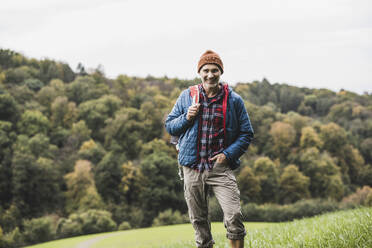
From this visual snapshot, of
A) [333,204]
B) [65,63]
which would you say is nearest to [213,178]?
[333,204]

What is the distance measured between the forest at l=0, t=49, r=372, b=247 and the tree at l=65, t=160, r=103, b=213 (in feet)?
0.46

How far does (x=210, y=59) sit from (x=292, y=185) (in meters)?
45.4

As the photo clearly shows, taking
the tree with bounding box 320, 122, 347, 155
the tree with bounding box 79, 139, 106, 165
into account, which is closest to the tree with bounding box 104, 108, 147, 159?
the tree with bounding box 79, 139, 106, 165

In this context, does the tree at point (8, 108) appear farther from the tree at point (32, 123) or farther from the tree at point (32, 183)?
the tree at point (32, 183)

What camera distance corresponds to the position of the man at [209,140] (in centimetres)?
297

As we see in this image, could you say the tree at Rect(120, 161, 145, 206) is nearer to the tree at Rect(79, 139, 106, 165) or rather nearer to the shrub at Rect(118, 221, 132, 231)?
the tree at Rect(79, 139, 106, 165)

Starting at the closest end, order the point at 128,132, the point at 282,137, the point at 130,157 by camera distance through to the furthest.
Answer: the point at 282,137 → the point at 130,157 → the point at 128,132

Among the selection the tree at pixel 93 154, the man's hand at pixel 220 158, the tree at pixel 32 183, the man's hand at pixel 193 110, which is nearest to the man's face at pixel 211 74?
the man's hand at pixel 193 110

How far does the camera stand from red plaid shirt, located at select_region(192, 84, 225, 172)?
3004mm

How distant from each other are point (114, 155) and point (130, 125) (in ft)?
23.8

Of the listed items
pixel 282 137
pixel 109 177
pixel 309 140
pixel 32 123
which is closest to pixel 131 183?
pixel 109 177

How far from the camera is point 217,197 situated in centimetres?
296

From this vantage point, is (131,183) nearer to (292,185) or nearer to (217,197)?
(292,185)

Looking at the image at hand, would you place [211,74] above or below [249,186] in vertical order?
above
